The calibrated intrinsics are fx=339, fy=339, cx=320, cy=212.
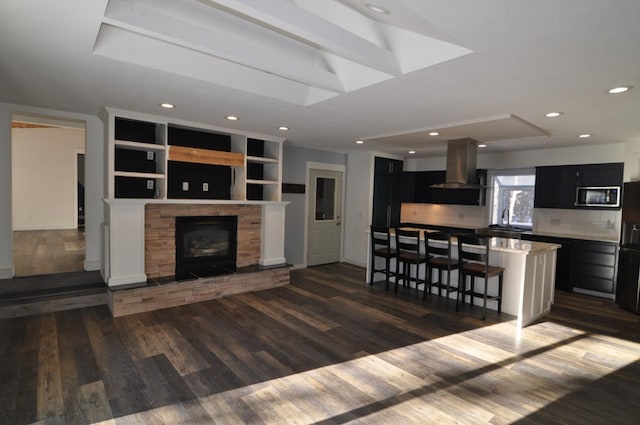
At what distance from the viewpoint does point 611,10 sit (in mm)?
1610

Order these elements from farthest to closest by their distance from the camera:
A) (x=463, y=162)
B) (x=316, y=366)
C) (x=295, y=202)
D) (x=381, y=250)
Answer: (x=295, y=202) → (x=381, y=250) → (x=463, y=162) → (x=316, y=366)

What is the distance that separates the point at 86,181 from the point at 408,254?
4.77 meters

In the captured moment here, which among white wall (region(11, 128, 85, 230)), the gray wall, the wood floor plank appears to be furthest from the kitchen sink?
white wall (region(11, 128, 85, 230))

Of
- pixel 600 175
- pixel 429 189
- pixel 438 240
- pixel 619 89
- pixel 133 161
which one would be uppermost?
pixel 619 89

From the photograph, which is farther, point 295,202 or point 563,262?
point 295,202

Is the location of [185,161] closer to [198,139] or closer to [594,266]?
Answer: [198,139]

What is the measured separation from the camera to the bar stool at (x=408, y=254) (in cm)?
488

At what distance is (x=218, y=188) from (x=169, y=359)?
8.91ft

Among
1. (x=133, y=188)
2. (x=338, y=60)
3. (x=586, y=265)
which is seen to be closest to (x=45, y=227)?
(x=133, y=188)

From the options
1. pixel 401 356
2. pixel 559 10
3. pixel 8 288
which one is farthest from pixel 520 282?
pixel 8 288

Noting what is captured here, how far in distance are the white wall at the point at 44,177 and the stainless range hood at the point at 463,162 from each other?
31.4 ft

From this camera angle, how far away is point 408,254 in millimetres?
5270

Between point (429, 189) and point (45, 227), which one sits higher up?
point (429, 189)

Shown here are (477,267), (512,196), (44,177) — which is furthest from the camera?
(44,177)
